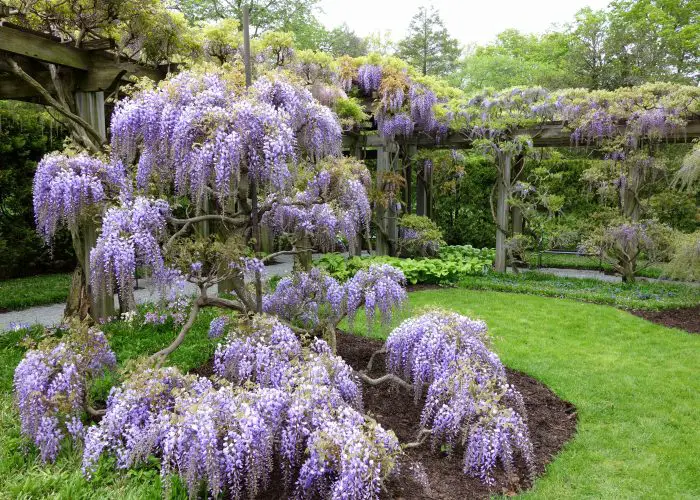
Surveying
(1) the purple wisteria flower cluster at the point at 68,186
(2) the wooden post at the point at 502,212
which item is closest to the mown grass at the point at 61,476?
(1) the purple wisteria flower cluster at the point at 68,186

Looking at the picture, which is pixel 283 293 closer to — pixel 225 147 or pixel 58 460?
pixel 225 147

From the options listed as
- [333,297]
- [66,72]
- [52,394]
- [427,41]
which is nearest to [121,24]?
[66,72]

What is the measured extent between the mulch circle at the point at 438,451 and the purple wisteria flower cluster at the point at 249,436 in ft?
1.03

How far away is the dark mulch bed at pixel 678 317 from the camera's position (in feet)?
20.4

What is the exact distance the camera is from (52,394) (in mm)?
2828

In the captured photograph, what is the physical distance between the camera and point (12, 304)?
6992 millimetres

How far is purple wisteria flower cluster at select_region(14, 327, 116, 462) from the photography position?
2787mm

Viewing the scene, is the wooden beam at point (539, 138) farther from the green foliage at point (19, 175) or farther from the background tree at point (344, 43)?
the background tree at point (344, 43)

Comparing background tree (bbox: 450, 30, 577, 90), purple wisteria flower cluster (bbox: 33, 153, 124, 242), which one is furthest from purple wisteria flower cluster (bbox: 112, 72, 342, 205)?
background tree (bbox: 450, 30, 577, 90)

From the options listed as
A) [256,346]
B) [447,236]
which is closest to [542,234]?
[447,236]

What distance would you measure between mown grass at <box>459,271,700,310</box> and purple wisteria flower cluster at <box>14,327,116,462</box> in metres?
6.27

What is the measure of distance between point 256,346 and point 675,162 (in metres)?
8.77

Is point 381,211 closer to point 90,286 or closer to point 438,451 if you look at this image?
point 90,286

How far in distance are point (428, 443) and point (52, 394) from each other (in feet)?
6.90
